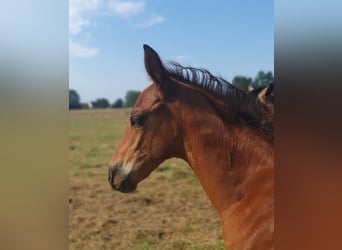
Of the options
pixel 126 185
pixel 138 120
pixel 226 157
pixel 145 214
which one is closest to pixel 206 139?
pixel 226 157

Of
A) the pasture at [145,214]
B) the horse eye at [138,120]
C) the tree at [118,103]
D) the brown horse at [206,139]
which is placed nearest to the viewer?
the brown horse at [206,139]

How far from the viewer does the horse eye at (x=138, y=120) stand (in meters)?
1.38

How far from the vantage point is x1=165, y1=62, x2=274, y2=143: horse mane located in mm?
1356

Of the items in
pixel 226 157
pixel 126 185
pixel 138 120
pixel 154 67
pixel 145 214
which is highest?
pixel 154 67

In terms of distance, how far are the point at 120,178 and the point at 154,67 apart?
540mm

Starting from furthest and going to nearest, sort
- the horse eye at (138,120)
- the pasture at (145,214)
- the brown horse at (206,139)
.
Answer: the pasture at (145,214) → the horse eye at (138,120) → the brown horse at (206,139)

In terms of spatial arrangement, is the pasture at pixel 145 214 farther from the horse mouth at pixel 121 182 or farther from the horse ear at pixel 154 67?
the horse ear at pixel 154 67

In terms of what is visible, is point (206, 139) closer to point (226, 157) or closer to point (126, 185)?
point (226, 157)

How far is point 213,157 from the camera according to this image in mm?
1327

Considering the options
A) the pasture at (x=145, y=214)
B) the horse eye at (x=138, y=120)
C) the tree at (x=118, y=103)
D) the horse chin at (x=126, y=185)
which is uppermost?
the tree at (x=118, y=103)

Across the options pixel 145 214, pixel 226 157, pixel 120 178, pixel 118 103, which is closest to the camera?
pixel 226 157

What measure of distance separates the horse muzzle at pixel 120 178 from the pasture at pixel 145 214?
3.58 feet

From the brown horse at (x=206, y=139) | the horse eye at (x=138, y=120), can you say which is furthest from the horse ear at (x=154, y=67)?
the horse eye at (x=138, y=120)

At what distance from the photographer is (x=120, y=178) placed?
4.64 ft
